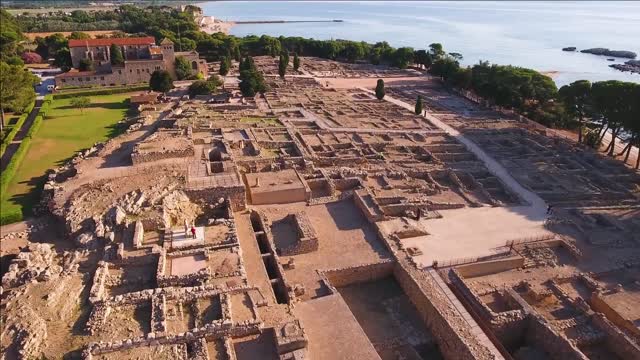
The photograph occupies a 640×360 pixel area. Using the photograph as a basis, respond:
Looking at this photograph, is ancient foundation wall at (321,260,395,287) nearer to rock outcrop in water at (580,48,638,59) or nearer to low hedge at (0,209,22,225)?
low hedge at (0,209,22,225)

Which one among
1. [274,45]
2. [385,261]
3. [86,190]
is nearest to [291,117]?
[86,190]

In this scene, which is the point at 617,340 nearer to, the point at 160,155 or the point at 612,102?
the point at 160,155

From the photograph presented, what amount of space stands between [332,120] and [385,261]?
22.4 metres

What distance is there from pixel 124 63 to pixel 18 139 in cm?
2143

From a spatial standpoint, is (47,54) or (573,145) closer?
(573,145)

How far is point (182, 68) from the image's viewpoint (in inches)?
2053

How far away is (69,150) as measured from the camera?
1182 inches

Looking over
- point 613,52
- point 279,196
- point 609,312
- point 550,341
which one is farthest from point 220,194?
point 613,52

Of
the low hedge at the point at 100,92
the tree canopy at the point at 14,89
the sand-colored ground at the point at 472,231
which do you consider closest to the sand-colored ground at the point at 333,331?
the sand-colored ground at the point at 472,231

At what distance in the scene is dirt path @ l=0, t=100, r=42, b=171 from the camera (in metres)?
27.7

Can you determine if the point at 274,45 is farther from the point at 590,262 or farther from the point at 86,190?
the point at 590,262

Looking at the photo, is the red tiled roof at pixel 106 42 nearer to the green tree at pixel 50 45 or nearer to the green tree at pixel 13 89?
the green tree at pixel 50 45

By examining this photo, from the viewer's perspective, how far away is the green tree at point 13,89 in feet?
113

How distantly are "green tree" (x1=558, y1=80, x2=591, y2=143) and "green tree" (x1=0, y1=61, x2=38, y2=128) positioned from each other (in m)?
45.0
